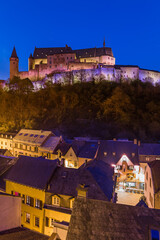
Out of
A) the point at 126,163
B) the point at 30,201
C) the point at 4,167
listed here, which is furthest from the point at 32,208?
the point at 126,163

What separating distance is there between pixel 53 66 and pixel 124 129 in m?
37.2

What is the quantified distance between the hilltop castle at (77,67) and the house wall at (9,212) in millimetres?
55110

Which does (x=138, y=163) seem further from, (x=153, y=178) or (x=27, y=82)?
(x=27, y=82)

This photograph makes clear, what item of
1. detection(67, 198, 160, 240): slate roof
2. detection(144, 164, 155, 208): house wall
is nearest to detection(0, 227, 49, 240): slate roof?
detection(67, 198, 160, 240): slate roof

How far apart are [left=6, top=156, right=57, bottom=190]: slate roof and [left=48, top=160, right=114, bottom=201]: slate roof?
0.55 m

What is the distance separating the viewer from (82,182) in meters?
13.2

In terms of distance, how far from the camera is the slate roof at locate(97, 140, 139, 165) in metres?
25.6

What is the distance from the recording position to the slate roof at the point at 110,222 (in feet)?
19.2

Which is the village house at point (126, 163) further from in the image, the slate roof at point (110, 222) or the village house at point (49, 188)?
the slate roof at point (110, 222)

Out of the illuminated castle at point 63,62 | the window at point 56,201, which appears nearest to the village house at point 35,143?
the window at point 56,201

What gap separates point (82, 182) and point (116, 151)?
14.1 metres

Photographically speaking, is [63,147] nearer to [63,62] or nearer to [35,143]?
[35,143]

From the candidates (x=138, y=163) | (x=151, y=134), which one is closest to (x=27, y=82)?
(x=151, y=134)

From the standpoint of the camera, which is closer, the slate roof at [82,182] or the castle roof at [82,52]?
the slate roof at [82,182]
